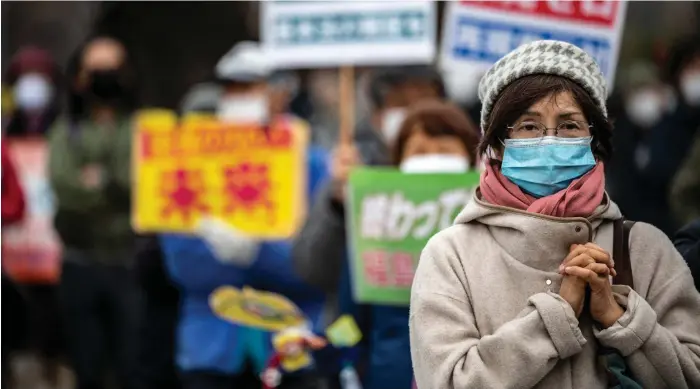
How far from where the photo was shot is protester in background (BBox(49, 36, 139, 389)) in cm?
864

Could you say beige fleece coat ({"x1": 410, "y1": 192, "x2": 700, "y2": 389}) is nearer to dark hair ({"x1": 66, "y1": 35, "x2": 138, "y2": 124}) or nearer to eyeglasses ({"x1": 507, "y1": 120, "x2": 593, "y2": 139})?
eyeglasses ({"x1": 507, "y1": 120, "x2": 593, "y2": 139})

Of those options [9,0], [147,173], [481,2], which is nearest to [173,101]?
[9,0]

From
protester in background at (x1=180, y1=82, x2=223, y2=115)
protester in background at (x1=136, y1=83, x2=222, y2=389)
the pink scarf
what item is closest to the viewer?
the pink scarf

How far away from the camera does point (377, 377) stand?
5.31m

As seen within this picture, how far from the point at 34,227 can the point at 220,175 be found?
122 inches

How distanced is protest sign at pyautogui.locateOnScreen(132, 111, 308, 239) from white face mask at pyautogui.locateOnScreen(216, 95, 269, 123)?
10 centimetres

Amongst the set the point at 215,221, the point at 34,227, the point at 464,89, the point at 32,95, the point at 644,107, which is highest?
the point at 464,89

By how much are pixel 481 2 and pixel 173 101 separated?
843 cm

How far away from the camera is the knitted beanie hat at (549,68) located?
3.70 metres

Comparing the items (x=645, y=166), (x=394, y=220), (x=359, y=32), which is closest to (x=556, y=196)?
(x=394, y=220)

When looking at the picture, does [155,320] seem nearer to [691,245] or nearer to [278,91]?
[278,91]

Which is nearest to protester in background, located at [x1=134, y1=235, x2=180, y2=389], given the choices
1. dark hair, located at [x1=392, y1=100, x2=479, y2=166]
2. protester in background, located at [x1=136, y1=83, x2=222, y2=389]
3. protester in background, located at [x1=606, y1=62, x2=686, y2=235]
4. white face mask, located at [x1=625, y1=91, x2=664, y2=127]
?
protester in background, located at [x1=136, y1=83, x2=222, y2=389]

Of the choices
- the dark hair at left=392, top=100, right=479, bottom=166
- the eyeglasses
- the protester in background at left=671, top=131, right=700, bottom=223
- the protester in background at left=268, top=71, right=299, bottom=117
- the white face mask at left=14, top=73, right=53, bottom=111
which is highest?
the eyeglasses

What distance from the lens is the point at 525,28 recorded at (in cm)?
562
